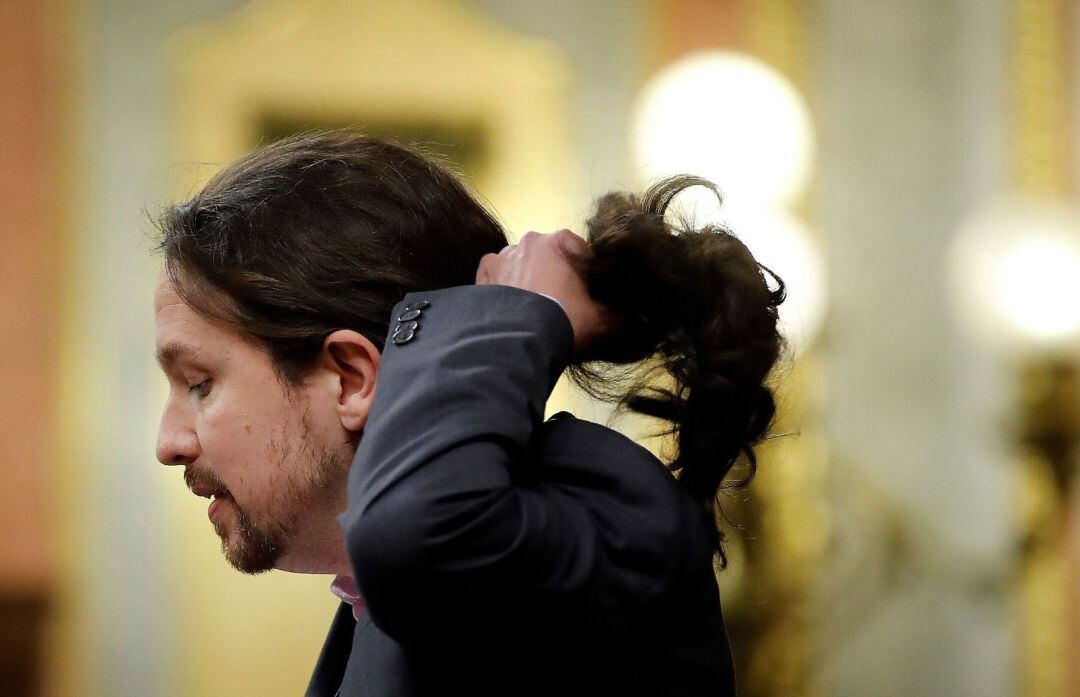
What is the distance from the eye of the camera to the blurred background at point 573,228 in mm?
4910

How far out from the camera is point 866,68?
5.30 meters

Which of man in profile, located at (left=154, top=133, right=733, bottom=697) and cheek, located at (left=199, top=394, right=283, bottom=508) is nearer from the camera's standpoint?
man in profile, located at (left=154, top=133, right=733, bottom=697)

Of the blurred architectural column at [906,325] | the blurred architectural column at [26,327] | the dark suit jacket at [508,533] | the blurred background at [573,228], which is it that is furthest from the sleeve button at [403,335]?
the blurred architectural column at [26,327]

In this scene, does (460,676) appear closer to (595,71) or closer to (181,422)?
(181,422)

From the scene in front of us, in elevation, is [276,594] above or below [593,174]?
below

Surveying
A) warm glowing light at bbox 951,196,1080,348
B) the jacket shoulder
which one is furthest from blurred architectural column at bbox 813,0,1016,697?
the jacket shoulder

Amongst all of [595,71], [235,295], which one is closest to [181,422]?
[235,295]

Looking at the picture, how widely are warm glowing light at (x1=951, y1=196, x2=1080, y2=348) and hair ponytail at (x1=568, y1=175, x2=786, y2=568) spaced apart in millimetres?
3094

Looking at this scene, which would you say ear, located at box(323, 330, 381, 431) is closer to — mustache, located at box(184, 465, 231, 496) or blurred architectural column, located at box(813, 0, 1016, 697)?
mustache, located at box(184, 465, 231, 496)

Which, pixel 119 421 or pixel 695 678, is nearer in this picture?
pixel 695 678

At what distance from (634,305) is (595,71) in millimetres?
4361

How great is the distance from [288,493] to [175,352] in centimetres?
19

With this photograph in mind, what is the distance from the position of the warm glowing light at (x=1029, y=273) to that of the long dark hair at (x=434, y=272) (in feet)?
10.00

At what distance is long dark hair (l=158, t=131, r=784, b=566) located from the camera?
125 centimetres
